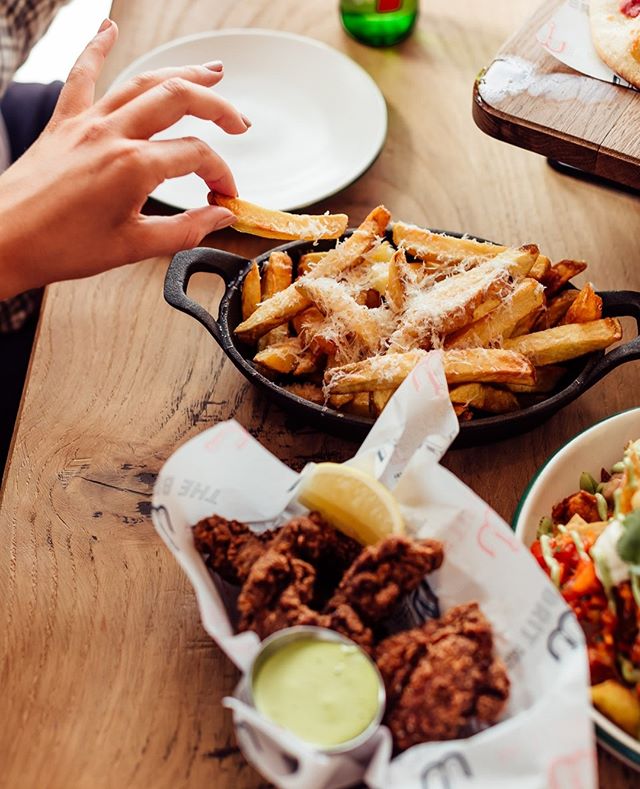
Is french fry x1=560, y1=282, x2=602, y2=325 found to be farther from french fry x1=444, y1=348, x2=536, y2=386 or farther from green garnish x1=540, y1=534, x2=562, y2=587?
green garnish x1=540, y1=534, x2=562, y2=587

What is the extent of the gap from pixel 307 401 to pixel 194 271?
0.31 m

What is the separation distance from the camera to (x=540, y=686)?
0.89 m

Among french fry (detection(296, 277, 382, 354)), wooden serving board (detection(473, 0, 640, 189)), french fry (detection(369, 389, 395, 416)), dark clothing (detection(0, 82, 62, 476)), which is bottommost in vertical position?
dark clothing (detection(0, 82, 62, 476))

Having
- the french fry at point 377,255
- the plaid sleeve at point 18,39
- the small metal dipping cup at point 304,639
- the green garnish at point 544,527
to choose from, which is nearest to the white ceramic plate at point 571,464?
the green garnish at point 544,527

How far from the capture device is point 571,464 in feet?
3.93

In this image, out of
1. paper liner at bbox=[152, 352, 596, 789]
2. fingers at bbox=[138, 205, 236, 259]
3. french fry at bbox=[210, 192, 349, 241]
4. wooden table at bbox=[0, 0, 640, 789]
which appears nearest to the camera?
paper liner at bbox=[152, 352, 596, 789]

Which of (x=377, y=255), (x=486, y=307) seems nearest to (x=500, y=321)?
(x=486, y=307)

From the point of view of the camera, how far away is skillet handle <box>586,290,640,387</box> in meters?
1.28

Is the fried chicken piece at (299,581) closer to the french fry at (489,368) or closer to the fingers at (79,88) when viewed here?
the french fry at (489,368)

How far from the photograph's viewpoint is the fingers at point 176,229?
1303 millimetres

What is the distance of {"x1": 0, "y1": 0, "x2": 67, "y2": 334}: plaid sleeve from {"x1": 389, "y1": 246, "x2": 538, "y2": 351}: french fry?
89 centimetres

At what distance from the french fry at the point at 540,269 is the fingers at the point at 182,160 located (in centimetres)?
49

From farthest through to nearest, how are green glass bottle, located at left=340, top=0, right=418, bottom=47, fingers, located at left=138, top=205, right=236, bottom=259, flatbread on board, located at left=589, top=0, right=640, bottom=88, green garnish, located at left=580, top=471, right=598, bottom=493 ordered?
green glass bottle, located at left=340, top=0, right=418, bottom=47 < flatbread on board, located at left=589, top=0, right=640, bottom=88 < fingers, located at left=138, top=205, right=236, bottom=259 < green garnish, located at left=580, top=471, right=598, bottom=493

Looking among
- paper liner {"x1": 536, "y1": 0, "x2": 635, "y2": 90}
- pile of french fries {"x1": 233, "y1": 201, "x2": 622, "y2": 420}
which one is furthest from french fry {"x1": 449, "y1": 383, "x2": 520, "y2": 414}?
paper liner {"x1": 536, "y1": 0, "x2": 635, "y2": 90}
